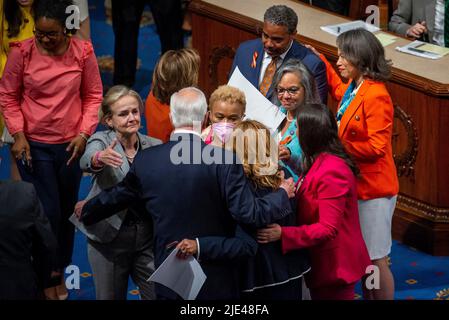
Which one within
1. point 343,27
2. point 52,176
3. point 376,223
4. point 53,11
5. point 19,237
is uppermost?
point 53,11

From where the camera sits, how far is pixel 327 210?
4172 mm

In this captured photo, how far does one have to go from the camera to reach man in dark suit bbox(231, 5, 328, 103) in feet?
16.8

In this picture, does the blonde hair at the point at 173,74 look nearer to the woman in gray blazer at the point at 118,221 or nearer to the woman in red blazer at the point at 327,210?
the woman in gray blazer at the point at 118,221

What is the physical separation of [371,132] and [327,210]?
2.21 ft

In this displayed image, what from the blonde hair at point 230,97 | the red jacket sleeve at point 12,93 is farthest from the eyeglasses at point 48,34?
the blonde hair at point 230,97

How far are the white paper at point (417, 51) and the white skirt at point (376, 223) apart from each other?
1.53m

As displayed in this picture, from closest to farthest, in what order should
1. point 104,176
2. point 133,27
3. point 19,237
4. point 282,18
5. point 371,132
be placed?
point 19,237
point 104,176
point 371,132
point 282,18
point 133,27

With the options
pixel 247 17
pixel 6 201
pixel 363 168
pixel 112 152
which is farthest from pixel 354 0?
pixel 6 201

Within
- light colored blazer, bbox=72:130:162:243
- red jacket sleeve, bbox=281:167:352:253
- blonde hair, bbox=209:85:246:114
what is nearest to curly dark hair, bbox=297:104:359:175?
red jacket sleeve, bbox=281:167:352:253

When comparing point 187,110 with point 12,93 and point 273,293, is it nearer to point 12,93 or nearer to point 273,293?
point 273,293

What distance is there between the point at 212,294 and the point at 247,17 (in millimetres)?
2989

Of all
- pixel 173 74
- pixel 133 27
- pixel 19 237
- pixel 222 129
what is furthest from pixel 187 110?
A: pixel 133 27

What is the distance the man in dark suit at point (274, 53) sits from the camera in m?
5.12
